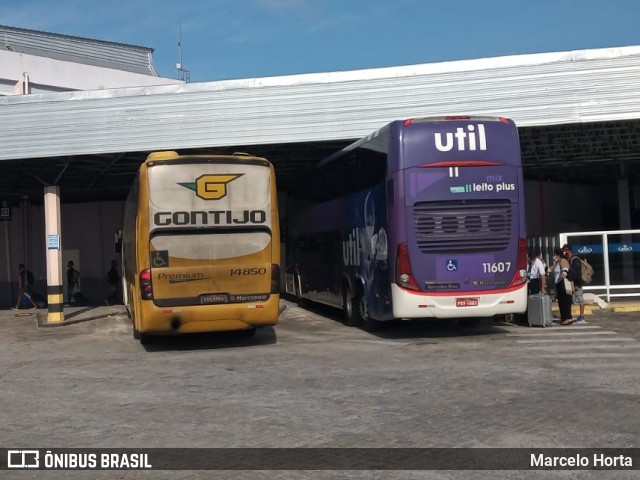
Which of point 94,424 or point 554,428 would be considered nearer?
point 554,428

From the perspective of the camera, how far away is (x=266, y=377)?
408 inches

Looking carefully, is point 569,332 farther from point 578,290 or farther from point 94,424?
point 94,424

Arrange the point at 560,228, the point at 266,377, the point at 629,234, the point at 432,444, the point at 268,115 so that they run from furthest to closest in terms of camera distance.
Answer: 1. the point at 560,228
2. the point at 629,234
3. the point at 268,115
4. the point at 266,377
5. the point at 432,444

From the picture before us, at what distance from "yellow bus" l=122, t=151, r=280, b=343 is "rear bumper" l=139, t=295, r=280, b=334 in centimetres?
2

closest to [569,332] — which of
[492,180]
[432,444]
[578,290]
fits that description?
[578,290]

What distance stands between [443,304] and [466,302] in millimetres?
442

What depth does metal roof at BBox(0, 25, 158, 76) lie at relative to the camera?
43188mm

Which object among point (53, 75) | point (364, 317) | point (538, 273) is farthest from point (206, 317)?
point (53, 75)

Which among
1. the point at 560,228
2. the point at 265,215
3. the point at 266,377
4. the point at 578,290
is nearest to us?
the point at 266,377

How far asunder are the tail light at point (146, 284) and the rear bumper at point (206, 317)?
12 cm

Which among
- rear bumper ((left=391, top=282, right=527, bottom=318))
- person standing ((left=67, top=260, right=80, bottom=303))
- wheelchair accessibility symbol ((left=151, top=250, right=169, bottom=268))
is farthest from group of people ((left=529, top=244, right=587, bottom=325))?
person standing ((left=67, top=260, right=80, bottom=303))

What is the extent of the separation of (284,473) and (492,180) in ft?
29.0

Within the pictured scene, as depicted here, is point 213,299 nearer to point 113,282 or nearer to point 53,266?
point 53,266

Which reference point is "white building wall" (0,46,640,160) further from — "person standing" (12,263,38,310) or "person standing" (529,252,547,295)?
Result: "person standing" (12,263,38,310)
